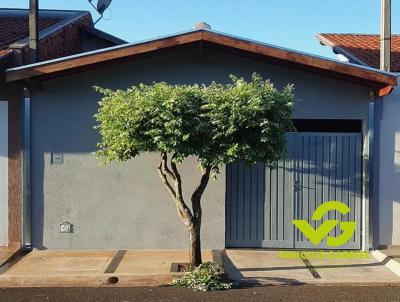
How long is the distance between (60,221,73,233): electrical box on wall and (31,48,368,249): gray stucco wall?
0.07m

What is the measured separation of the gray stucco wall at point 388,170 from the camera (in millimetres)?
9602

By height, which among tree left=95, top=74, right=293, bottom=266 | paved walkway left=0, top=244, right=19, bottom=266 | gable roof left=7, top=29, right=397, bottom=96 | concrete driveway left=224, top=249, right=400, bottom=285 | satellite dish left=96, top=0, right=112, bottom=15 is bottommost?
concrete driveway left=224, top=249, right=400, bottom=285

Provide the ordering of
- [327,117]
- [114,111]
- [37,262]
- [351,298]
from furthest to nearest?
[327,117], [37,262], [114,111], [351,298]

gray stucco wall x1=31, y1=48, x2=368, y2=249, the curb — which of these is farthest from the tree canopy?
the curb

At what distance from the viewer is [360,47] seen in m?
12.6

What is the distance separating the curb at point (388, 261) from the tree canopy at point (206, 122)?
8.53 ft

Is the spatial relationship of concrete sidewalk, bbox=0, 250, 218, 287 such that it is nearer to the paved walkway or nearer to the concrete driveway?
the paved walkway

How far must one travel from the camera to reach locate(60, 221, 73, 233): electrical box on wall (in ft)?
31.2

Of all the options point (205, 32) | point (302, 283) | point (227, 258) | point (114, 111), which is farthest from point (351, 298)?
point (205, 32)

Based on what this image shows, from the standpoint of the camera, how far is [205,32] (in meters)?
8.80

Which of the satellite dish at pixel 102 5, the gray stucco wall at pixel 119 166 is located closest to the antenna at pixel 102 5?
the satellite dish at pixel 102 5

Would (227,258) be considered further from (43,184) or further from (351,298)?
(43,184)

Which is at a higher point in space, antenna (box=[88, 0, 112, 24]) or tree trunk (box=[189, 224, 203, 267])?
antenna (box=[88, 0, 112, 24])

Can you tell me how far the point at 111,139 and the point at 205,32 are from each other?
251 centimetres
